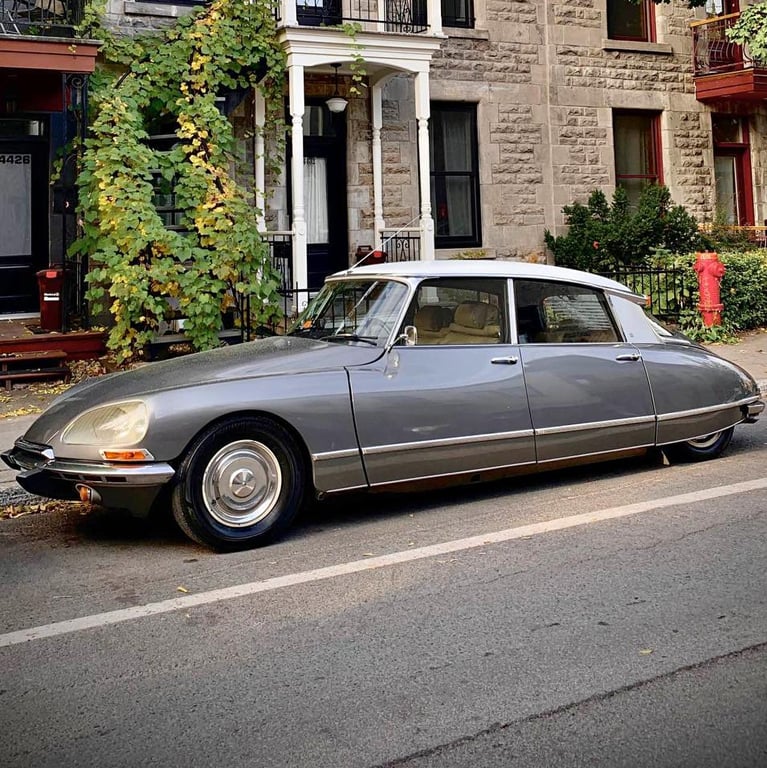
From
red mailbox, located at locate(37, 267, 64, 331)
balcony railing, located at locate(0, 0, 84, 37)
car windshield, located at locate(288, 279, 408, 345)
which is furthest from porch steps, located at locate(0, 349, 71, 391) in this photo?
car windshield, located at locate(288, 279, 408, 345)

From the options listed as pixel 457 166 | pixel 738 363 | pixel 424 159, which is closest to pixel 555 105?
pixel 457 166

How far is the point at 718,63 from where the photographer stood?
1892cm

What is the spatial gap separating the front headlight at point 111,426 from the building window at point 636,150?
15002 mm

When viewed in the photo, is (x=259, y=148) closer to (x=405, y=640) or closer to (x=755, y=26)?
(x=755, y=26)

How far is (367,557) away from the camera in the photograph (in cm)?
508

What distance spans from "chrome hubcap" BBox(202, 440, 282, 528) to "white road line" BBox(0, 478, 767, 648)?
2.05ft

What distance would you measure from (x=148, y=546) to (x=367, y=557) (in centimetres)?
132

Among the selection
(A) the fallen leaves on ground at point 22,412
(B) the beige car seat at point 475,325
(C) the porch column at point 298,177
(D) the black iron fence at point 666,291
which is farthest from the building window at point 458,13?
(B) the beige car seat at point 475,325

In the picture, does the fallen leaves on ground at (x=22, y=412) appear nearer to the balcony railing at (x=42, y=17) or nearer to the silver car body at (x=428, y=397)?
the silver car body at (x=428, y=397)

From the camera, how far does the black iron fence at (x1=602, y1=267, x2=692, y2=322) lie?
564 inches

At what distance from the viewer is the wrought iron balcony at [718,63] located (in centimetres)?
1844

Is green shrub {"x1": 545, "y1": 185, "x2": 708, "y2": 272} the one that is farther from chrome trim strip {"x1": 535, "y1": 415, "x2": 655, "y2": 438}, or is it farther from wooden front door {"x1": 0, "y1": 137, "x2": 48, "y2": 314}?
chrome trim strip {"x1": 535, "y1": 415, "x2": 655, "y2": 438}

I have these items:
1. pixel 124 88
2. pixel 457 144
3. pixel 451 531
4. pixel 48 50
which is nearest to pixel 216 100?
pixel 124 88

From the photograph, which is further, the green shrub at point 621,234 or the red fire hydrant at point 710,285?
the green shrub at point 621,234
